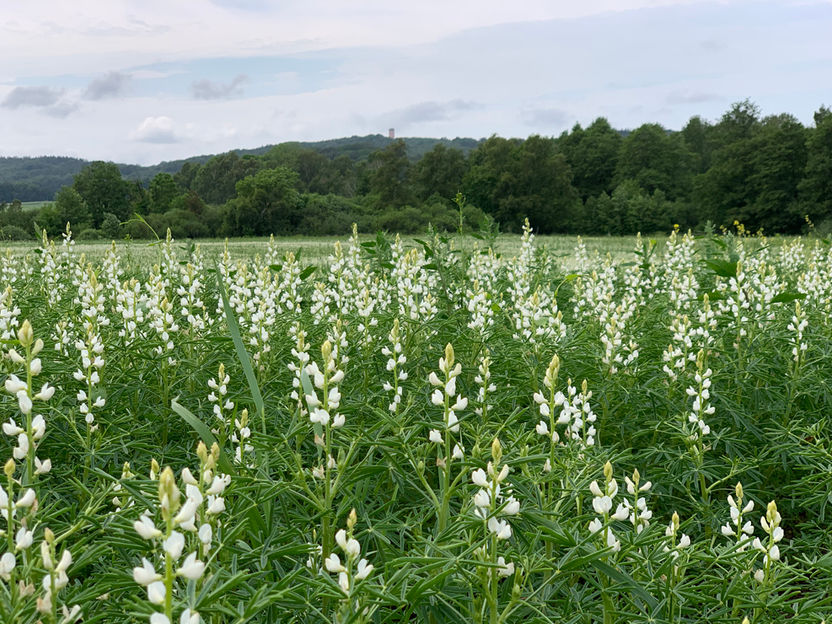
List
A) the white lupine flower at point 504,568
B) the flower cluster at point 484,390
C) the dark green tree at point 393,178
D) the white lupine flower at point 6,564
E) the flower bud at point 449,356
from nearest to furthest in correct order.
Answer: the white lupine flower at point 6,564
the white lupine flower at point 504,568
the flower bud at point 449,356
the flower cluster at point 484,390
the dark green tree at point 393,178

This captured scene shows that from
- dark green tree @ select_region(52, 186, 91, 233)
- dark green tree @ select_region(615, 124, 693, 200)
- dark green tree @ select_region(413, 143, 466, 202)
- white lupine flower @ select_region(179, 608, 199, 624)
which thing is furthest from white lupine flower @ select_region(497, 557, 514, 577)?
dark green tree @ select_region(615, 124, 693, 200)

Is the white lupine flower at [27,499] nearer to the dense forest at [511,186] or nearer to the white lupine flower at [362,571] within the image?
the white lupine flower at [362,571]

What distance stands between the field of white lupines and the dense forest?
122 feet

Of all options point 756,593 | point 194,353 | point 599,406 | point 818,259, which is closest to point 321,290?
point 194,353

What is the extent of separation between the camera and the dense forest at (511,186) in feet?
152

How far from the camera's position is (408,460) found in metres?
2.83

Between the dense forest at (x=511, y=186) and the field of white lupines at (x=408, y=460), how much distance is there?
122 ft

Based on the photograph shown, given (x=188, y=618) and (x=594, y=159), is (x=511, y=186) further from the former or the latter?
(x=188, y=618)

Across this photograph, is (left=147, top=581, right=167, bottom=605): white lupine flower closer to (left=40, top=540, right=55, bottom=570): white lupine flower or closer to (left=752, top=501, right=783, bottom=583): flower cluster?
(left=40, top=540, right=55, bottom=570): white lupine flower

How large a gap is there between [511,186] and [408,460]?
239 feet

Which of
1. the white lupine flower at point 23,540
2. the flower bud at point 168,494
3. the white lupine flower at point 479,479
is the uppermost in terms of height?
the flower bud at point 168,494

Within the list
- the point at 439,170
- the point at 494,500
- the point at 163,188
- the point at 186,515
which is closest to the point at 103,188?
the point at 163,188

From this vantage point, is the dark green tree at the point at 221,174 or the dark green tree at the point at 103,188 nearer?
the dark green tree at the point at 103,188

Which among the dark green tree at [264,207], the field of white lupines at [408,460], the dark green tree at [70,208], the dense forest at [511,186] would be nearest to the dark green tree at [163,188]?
the dense forest at [511,186]
